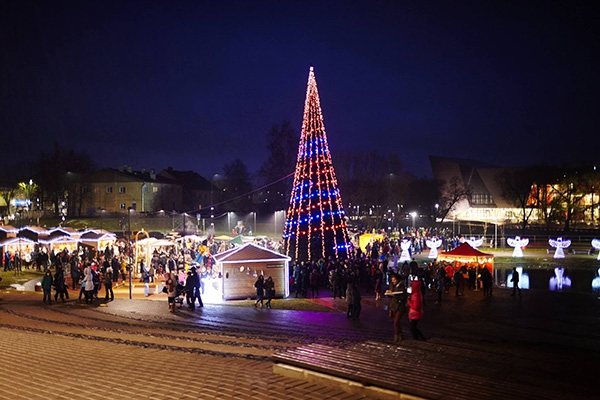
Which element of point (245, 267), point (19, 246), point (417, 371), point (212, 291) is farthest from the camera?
point (19, 246)

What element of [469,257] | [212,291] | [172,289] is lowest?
[212,291]

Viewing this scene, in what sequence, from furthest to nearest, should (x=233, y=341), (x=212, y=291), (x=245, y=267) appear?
1. (x=212, y=291)
2. (x=245, y=267)
3. (x=233, y=341)

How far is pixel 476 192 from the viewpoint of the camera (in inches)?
3396

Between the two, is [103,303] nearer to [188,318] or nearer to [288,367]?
[188,318]

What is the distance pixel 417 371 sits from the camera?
6.61 metres

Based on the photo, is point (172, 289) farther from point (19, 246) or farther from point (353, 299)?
point (19, 246)

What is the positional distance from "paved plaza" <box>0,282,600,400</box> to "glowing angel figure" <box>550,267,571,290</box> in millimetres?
4497

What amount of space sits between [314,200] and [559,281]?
1276 centimetres

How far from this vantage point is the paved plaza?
6469 millimetres

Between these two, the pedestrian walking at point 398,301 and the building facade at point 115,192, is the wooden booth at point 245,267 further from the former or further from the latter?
the building facade at point 115,192

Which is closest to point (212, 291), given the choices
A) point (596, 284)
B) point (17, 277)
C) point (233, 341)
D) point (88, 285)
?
point (88, 285)

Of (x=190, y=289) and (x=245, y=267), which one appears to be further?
(x=245, y=267)

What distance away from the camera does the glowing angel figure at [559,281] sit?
82.6ft

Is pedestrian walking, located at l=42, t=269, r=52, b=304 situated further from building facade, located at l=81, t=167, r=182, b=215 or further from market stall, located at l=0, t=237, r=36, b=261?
building facade, located at l=81, t=167, r=182, b=215
